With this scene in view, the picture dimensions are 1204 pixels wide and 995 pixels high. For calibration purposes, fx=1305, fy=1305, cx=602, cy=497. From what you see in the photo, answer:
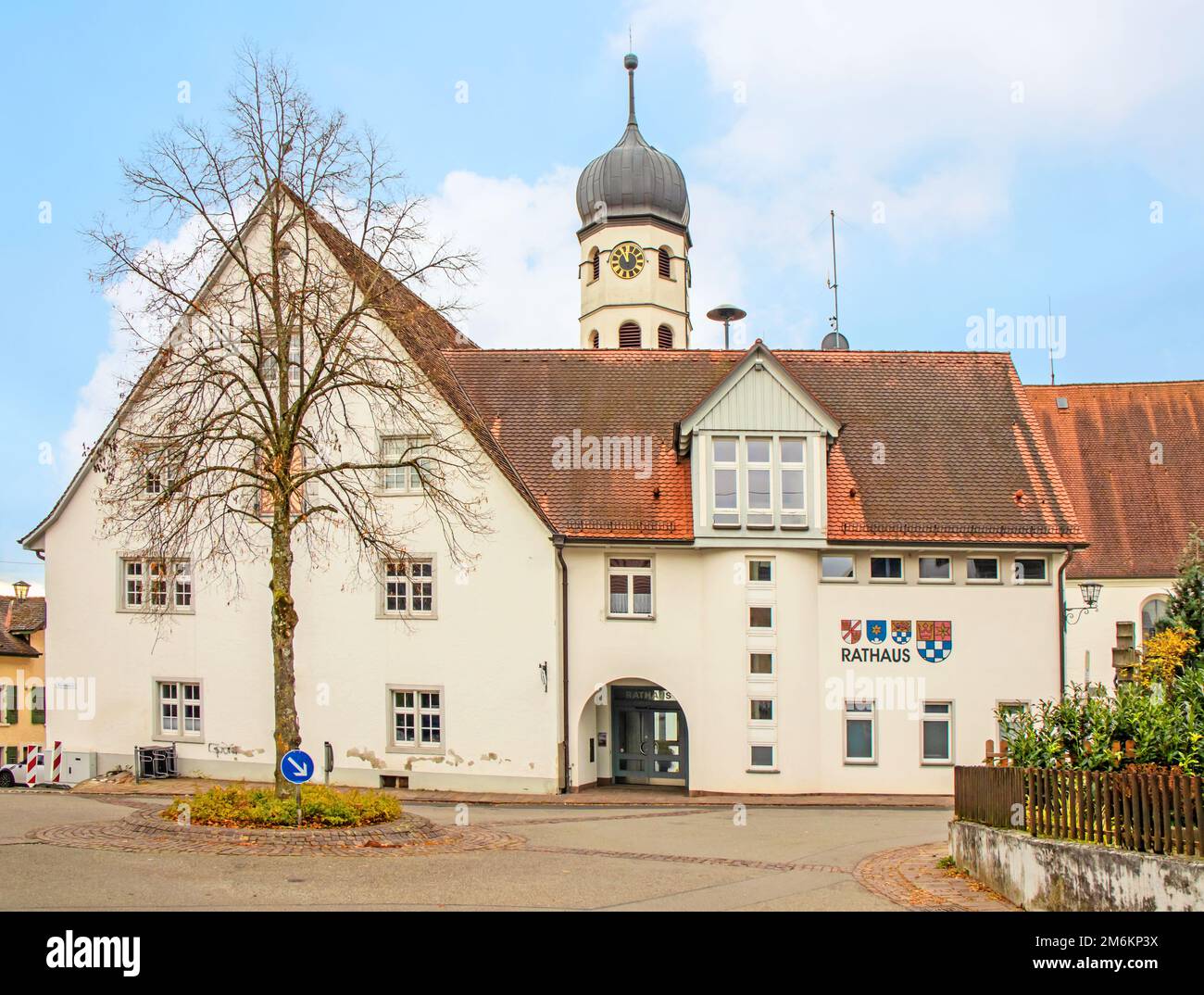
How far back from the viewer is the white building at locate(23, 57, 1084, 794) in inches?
1097

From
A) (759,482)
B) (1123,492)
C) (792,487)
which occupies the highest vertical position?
(1123,492)

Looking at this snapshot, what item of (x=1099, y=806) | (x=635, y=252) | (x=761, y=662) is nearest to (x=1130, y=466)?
(x=761, y=662)

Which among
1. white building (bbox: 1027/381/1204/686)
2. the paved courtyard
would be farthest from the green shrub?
white building (bbox: 1027/381/1204/686)

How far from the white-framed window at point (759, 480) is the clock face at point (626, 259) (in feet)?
81.5

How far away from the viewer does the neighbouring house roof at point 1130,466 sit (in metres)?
37.5

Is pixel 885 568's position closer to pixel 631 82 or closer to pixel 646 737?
pixel 646 737

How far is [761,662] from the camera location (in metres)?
27.9

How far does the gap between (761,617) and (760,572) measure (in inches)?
38.5

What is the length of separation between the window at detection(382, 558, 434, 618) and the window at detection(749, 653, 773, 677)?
277 inches

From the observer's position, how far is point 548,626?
1095 inches

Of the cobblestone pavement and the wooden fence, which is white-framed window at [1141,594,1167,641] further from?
the wooden fence
